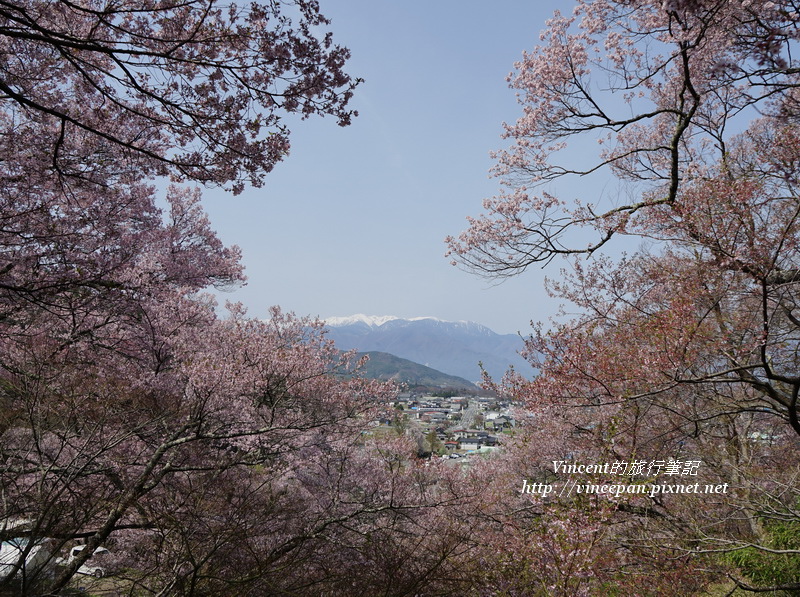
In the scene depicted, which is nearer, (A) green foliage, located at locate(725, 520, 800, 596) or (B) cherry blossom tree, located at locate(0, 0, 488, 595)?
(B) cherry blossom tree, located at locate(0, 0, 488, 595)

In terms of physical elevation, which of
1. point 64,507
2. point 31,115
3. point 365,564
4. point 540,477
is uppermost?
point 31,115

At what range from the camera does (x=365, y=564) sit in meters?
8.52

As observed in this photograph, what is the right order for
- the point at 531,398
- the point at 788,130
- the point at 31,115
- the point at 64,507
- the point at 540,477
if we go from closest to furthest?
1. the point at 64,507
2. the point at 788,130
3. the point at 31,115
4. the point at 531,398
5. the point at 540,477

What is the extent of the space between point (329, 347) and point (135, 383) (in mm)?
5322

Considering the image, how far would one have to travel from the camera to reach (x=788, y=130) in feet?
17.1

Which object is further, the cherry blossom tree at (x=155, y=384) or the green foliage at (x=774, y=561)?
the green foliage at (x=774, y=561)

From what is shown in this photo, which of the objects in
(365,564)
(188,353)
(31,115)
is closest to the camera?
(31,115)

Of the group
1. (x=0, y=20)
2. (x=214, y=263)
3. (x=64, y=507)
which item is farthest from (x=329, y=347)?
(x=0, y=20)

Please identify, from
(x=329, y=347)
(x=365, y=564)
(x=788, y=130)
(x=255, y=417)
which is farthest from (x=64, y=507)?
(x=788, y=130)

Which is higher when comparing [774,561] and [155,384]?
[155,384]

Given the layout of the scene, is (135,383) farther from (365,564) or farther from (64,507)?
(365,564)

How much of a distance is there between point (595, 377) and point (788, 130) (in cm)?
388

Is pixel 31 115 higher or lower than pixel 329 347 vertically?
higher

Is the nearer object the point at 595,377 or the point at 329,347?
the point at 595,377
